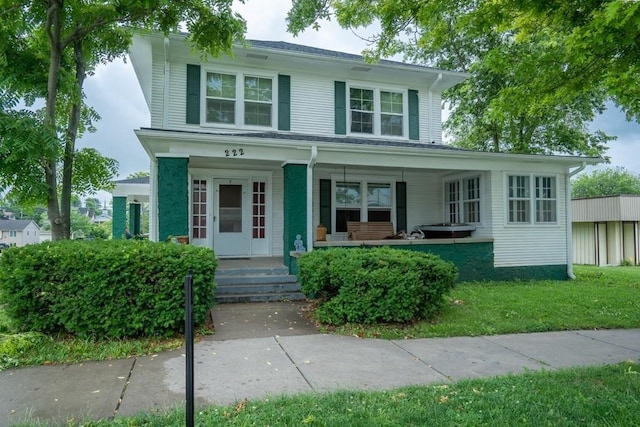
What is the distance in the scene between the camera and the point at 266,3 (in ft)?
26.0

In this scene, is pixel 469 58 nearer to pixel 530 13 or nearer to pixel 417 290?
pixel 530 13

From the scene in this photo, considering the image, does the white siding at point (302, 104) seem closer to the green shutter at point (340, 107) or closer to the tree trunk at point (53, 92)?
the green shutter at point (340, 107)

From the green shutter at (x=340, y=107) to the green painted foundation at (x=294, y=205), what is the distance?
9.48ft

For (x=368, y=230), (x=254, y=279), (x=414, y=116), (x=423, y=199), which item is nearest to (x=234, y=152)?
(x=254, y=279)

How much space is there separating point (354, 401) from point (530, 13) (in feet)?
17.3

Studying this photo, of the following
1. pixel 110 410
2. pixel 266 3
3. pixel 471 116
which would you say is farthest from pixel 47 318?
pixel 471 116

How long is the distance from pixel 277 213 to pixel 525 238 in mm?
6750

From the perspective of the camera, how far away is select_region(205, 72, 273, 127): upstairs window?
10.1 m

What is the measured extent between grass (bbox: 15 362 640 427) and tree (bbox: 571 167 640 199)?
5512 centimetres

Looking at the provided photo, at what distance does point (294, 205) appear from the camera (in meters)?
8.69

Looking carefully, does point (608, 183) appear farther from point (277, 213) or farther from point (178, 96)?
point (178, 96)

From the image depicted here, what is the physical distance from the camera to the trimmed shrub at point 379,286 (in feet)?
18.7

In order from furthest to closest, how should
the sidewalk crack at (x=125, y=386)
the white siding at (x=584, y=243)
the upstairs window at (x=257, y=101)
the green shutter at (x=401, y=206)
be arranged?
the white siding at (x=584, y=243)
the green shutter at (x=401, y=206)
the upstairs window at (x=257, y=101)
the sidewalk crack at (x=125, y=386)

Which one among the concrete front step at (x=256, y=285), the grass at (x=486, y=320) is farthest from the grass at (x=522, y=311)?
the concrete front step at (x=256, y=285)
